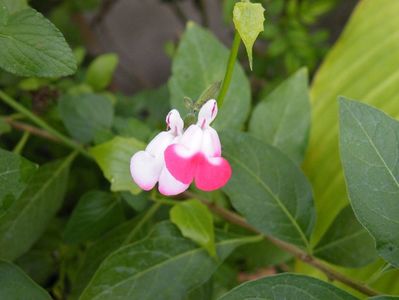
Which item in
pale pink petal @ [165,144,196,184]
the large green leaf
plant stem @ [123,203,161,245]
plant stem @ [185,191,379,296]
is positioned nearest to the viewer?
pale pink petal @ [165,144,196,184]

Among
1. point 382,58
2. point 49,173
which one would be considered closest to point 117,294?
point 49,173

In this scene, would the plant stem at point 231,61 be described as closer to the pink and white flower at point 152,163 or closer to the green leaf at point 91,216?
the pink and white flower at point 152,163

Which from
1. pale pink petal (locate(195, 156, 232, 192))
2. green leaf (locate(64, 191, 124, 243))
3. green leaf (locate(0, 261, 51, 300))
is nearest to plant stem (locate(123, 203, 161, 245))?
green leaf (locate(64, 191, 124, 243))

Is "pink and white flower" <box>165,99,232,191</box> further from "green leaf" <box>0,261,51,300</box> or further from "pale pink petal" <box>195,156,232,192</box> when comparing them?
"green leaf" <box>0,261,51,300</box>

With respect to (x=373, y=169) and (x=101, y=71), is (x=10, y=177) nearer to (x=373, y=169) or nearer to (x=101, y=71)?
(x=373, y=169)

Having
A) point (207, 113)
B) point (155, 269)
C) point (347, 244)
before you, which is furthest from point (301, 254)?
point (207, 113)

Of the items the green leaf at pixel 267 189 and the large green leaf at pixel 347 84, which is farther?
the large green leaf at pixel 347 84

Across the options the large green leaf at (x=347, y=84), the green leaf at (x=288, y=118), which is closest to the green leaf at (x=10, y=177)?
the green leaf at (x=288, y=118)
